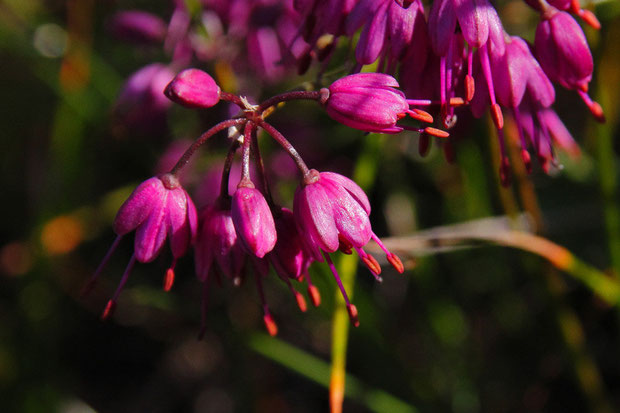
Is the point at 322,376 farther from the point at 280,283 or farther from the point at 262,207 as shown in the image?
the point at 262,207

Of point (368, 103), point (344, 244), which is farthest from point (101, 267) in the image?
point (368, 103)

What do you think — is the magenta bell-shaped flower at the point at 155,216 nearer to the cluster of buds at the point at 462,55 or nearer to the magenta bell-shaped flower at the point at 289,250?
the magenta bell-shaped flower at the point at 289,250

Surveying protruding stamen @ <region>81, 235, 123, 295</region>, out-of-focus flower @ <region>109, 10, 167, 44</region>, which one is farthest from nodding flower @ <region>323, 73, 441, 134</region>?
out-of-focus flower @ <region>109, 10, 167, 44</region>

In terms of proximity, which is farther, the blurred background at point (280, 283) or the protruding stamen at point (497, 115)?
the blurred background at point (280, 283)

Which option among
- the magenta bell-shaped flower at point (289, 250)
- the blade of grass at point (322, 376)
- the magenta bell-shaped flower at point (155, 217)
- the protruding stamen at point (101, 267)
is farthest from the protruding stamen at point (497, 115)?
the blade of grass at point (322, 376)

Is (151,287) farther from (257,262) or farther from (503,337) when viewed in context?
(257,262)

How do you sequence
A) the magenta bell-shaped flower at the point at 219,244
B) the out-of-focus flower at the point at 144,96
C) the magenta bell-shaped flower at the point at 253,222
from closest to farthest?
the magenta bell-shaped flower at the point at 253,222 → the magenta bell-shaped flower at the point at 219,244 → the out-of-focus flower at the point at 144,96
